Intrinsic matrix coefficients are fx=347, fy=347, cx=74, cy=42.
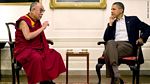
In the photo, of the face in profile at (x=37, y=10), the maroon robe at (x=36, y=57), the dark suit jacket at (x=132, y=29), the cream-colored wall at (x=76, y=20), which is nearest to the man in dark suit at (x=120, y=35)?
the dark suit jacket at (x=132, y=29)

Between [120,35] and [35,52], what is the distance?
4.35 feet

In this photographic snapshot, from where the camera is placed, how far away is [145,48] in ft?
20.4

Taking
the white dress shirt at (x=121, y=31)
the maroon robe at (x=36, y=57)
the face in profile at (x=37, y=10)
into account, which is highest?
the face in profile at (x=37, y=10)

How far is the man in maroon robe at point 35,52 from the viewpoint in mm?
4301

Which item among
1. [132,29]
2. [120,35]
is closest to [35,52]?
[120,35]

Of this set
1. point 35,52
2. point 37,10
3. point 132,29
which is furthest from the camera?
point 132,29

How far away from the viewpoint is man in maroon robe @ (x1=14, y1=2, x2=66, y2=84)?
430 centimetres

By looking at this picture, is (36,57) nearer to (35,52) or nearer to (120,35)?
(35,52)

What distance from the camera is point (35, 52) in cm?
444

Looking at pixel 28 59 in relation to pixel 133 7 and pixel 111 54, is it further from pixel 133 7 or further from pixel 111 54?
pixel 133 7

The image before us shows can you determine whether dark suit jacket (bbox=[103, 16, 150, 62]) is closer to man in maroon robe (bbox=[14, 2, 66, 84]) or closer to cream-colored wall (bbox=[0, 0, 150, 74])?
man in maroon robe (bbox=[14, 2, 66, 84])

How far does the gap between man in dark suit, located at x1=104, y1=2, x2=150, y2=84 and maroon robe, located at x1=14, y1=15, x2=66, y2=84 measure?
2.24 feet

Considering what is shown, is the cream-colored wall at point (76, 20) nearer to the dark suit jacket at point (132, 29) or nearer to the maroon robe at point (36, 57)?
the dark suit jacket at point (132, 29)

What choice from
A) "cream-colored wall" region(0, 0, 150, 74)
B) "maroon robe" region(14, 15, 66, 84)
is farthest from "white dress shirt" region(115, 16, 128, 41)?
"cream-colored wall" region(0, 0, 150, 74)
